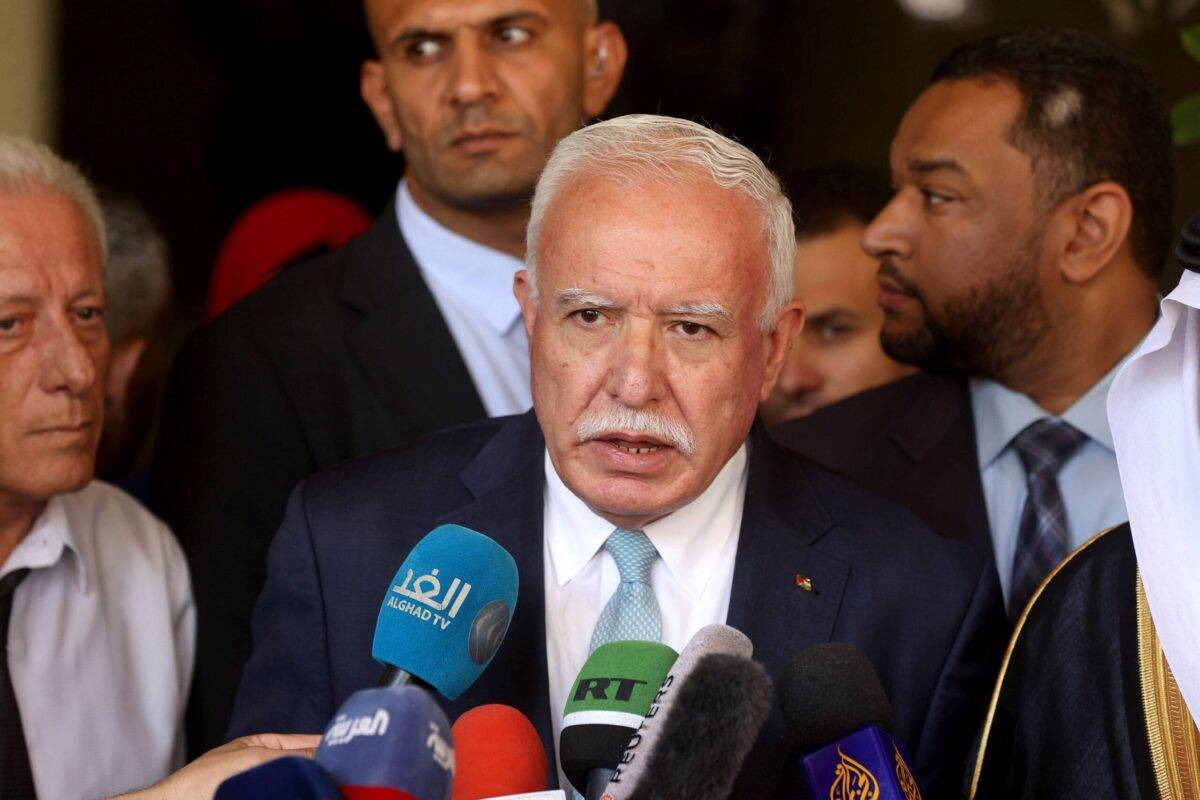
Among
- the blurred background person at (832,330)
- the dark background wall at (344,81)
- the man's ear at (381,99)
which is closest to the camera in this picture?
the man's ear at (381,99)

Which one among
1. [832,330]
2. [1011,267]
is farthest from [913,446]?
[832,330]

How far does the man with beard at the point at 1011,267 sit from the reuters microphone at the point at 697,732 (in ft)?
6.03

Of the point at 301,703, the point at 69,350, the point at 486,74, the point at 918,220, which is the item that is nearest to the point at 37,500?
the point at 69,350

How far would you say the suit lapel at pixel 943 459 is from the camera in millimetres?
3482

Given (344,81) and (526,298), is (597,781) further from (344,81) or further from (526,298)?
(344,81)

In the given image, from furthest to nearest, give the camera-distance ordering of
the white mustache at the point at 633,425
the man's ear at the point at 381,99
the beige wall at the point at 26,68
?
the beige wall at the point at 26,68 < the man's ear at the point at 381,99 < the white mustache at the point at 633,425

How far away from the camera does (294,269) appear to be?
3.87 m

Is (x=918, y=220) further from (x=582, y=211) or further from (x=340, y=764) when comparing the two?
(x=340, y=764)

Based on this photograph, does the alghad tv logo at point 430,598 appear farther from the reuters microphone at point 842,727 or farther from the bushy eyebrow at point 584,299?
the bushy eyebrow at point 584,299

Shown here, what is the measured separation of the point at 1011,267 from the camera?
3762 millimetres

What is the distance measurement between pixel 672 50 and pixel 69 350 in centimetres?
358

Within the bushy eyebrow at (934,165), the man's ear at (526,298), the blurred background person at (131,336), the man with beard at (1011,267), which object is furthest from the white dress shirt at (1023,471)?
the blurred background person at (131,336)

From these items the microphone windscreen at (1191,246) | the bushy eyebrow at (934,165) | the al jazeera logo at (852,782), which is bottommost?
the al jazeera logo at (852,782)

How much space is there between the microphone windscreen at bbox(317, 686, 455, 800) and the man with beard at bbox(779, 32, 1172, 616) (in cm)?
207
